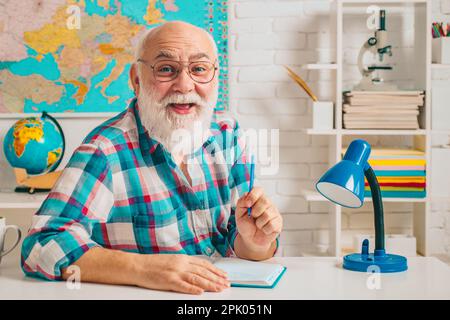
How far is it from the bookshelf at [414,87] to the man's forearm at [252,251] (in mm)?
1258

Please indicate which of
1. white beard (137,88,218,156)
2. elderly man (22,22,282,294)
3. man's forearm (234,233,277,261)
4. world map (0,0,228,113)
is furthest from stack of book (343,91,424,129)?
man's forearm (234,233,277,261)

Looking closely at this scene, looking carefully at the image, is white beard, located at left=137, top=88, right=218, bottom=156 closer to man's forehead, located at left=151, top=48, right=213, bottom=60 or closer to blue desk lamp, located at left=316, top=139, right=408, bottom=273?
man's forehead, located at left=151, top=48, right=213, bottom=60

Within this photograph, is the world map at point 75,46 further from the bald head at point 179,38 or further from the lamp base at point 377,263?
the lamp base at point 377,263

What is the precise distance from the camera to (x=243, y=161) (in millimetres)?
1931

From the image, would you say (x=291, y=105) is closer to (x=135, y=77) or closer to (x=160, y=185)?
(x=135, y=77)

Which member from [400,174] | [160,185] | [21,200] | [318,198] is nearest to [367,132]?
[400,174]

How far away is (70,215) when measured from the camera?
1.51m

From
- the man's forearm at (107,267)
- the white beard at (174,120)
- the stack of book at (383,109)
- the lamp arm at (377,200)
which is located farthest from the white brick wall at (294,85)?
the man's forearm at (107,267)

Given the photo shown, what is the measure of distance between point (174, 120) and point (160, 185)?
0.67 feet

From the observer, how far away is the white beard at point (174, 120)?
1.81 meters

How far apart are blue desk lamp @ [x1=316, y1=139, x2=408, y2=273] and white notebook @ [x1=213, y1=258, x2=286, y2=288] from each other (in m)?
0.19

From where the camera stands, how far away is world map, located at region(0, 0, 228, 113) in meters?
3.06
